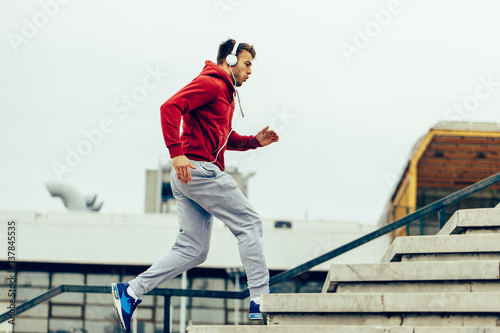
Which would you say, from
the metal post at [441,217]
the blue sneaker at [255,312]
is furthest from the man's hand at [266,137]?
the metal post at [441,217]

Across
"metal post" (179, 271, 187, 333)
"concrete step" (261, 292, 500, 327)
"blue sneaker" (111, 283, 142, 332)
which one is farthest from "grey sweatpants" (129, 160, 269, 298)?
"metal post" (179, 271, 187, 333)

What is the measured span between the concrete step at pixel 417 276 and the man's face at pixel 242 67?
121 centimetres

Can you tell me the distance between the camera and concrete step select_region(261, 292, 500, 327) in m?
3.98

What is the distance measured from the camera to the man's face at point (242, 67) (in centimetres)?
473

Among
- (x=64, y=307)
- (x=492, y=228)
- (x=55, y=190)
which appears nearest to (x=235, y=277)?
(x=64, y=307)

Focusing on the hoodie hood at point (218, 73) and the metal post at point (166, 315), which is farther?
the metal post at point (166, 315)

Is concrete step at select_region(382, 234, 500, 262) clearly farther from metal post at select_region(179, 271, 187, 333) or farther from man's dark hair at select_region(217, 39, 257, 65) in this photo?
metal post at select_region(179, 271, 187, 333)

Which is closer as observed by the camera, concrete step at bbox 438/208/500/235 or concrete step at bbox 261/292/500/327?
concrete step at bbox 261/292/500/327

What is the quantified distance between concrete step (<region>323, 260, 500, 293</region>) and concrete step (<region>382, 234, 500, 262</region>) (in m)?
0.28

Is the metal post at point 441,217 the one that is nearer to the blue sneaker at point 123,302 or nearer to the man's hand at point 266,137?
the man's hand at point 266,137

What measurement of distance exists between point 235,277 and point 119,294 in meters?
24.8

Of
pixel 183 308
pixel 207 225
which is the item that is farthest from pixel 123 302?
pixel 183 308

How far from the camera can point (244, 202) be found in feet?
15.2

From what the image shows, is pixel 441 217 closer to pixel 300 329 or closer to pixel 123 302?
pixel 300 329
